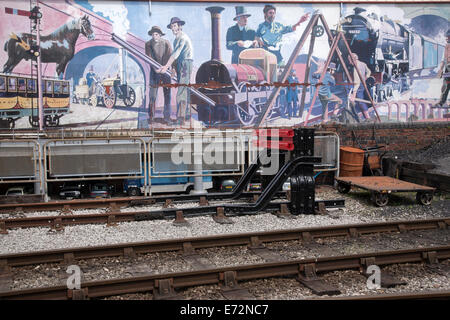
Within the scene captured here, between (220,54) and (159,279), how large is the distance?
14.2 metres

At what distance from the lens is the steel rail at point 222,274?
5.41 meters

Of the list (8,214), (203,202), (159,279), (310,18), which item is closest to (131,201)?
(203,202)

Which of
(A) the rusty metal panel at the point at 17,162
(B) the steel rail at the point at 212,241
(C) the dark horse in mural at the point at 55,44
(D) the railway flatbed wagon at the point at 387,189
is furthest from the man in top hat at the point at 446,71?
(A) the rusty metal panel at the point at 17,162

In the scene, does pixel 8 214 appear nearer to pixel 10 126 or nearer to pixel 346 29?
pixel 10 126

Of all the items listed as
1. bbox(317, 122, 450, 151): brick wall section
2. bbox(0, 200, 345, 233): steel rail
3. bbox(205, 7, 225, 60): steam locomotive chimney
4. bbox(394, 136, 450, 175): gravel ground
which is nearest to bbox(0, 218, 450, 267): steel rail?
bbox(0, 200, 345, 233): steel rail

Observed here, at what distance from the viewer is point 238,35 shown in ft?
61.8

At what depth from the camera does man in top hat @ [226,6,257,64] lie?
18.7 m

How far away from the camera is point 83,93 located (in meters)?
17.6

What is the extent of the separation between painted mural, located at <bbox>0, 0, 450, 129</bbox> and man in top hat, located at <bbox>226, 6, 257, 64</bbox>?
0.05 m

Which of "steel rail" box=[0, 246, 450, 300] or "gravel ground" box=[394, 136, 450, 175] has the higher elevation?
"gravel ground" box=[394, 136, 450, 175]

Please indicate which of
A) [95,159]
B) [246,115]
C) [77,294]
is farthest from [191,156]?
[77,294]

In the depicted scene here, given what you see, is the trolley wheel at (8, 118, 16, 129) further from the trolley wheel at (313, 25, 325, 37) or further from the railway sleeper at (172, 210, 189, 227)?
the trolley wheel at (313, 25, 325, 37)

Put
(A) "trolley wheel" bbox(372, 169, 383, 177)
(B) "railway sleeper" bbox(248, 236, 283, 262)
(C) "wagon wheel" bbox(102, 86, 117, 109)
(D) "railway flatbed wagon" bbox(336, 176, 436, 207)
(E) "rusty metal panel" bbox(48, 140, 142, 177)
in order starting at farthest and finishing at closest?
(C) "wagon wheel" bbox(102, 86, 117, 109) < (A) "trolley wheel" bbox(372, 169, 383, 177) < (E) "rusty metal panel" bbox(48, 140, 142, 177) < (D) "railway flatbed wagon" bbox(336, 176, 436, 207) < (B) "railway sleeper" bbox(248, 236, 283, 262)
